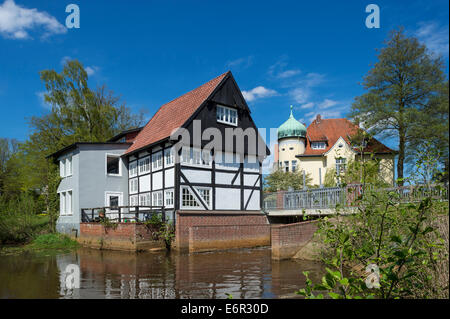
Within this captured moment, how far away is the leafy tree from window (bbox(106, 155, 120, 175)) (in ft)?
55.3

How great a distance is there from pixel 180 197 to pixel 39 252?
7.64 metres

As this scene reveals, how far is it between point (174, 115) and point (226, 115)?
11.0 ft

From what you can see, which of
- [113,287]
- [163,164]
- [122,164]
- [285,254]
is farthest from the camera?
[122,164]

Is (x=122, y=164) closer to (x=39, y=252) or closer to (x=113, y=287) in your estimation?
(x=39, y=252)

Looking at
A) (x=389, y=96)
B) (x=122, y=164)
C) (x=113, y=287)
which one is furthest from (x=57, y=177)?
(x=389, y=96)

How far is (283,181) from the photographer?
31.6 m

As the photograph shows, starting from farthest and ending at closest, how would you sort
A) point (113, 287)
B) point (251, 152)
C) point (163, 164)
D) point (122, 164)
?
point (122, 164), point (251, 152), point (163, 164), point (113, 287)

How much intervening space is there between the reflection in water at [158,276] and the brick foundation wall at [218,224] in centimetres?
108

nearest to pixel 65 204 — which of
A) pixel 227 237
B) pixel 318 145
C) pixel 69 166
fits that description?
pixel 69 166

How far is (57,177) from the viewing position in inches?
982

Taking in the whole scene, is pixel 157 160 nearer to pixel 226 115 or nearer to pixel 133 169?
pixel 133 169

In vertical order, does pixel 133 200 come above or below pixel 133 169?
below

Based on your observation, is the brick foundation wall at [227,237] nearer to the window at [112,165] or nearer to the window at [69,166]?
the window at [112,165]

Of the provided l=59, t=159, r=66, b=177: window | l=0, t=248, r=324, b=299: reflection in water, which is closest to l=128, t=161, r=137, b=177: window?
l=59, t=159, r=66, b=177: window
